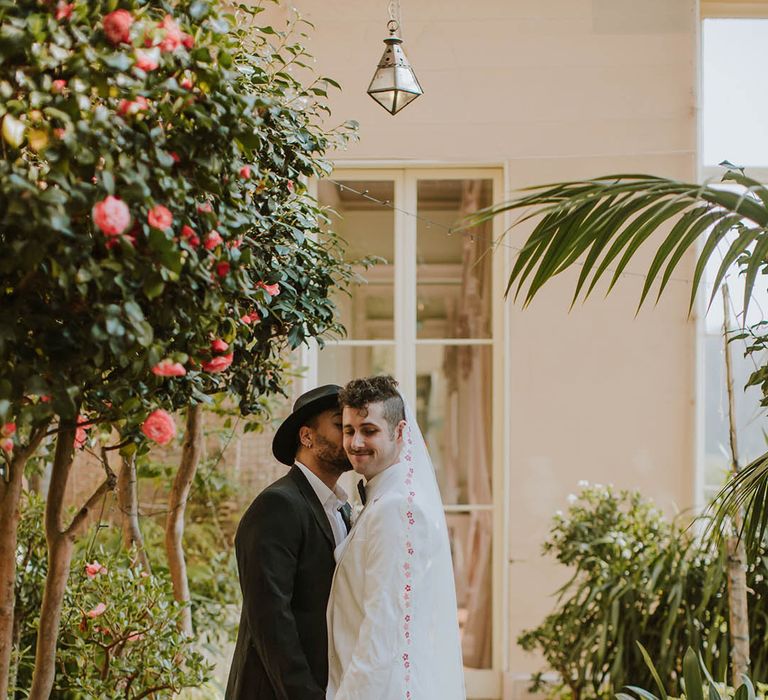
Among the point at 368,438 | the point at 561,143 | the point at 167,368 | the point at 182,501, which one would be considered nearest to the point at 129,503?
the point at 182,501

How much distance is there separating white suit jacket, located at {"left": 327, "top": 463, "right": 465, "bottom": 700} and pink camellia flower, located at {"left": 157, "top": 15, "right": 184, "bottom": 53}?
1.31 meters

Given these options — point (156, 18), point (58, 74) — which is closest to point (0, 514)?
point (58, 74)

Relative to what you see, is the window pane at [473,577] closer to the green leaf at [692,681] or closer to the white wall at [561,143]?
the white wall at [561,143]

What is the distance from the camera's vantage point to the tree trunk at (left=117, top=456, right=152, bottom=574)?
3541 millimetres

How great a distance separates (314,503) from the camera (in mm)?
Answer: 2838

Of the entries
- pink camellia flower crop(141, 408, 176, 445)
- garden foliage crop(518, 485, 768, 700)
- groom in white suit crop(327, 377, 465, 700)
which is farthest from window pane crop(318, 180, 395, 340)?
pink camellia flower crop(141, 408, 176, 445)

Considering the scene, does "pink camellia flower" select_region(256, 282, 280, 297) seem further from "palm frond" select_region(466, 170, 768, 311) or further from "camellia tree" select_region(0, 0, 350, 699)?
"palm frond" select_region(466, 170, 768, 311)

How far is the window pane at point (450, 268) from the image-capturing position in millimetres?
5438

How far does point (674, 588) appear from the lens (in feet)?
13.7

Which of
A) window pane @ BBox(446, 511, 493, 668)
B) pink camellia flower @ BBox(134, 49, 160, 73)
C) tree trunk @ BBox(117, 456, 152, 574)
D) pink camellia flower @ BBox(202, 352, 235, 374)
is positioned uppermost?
pink camellia flower @ BBox(134, 49, 160, 73)

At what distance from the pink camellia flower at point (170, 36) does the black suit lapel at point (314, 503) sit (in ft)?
4.46

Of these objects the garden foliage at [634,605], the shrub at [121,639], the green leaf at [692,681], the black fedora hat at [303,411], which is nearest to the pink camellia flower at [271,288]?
the black fedora hat at [303,411]

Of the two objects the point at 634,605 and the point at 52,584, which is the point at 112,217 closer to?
the point at 52,584

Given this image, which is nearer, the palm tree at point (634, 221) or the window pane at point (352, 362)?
the palm tree at point (634, 221)
